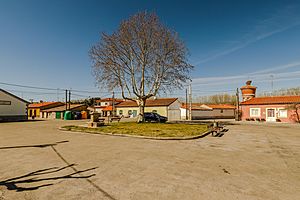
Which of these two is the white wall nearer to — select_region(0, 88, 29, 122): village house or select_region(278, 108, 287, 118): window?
select_region(0, 88, 29, 122): village house

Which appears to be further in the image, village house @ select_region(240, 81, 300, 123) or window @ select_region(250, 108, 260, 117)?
window @ select_region(250, 108, 260, 117)

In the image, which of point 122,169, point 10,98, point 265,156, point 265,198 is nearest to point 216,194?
point 265,198

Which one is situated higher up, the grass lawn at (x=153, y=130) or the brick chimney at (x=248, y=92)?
the brick chimney at (x=248, y=92)

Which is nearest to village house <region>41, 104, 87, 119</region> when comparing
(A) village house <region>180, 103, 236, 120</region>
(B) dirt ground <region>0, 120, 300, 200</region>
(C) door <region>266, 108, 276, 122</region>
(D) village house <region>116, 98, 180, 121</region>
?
(D) village house <region>116, 98, 180, 121</region>

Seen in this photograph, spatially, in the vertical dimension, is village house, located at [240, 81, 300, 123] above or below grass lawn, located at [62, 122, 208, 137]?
above

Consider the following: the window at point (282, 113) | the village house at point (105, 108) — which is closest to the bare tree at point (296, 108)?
the window at point (282, 113)

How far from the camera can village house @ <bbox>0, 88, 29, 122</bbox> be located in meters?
38.0

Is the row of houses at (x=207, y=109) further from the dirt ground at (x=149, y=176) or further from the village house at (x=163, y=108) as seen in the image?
the dirt ground at (x=149, y=176)

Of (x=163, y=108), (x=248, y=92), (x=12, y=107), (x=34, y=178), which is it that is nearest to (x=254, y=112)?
(x=248, y=92)

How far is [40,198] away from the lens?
4.00 m

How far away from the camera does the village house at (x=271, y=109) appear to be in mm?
32469

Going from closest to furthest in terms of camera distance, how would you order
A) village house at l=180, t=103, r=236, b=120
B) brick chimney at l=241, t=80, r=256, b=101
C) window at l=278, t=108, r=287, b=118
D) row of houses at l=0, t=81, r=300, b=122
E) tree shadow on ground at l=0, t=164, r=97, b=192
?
tree shadow on ground at l=0, t=164, r=97, b=192 < window at l=278, t=108, r=287, b=118 < row of houses at l=0, t=81, r=300, b=122 < brick chimney at l=241, t=80, r=256, b=101 < village house at l=180, t=103, r=236, b=120

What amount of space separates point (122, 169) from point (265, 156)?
578 centimetres

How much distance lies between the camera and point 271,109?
34719 millimetres
